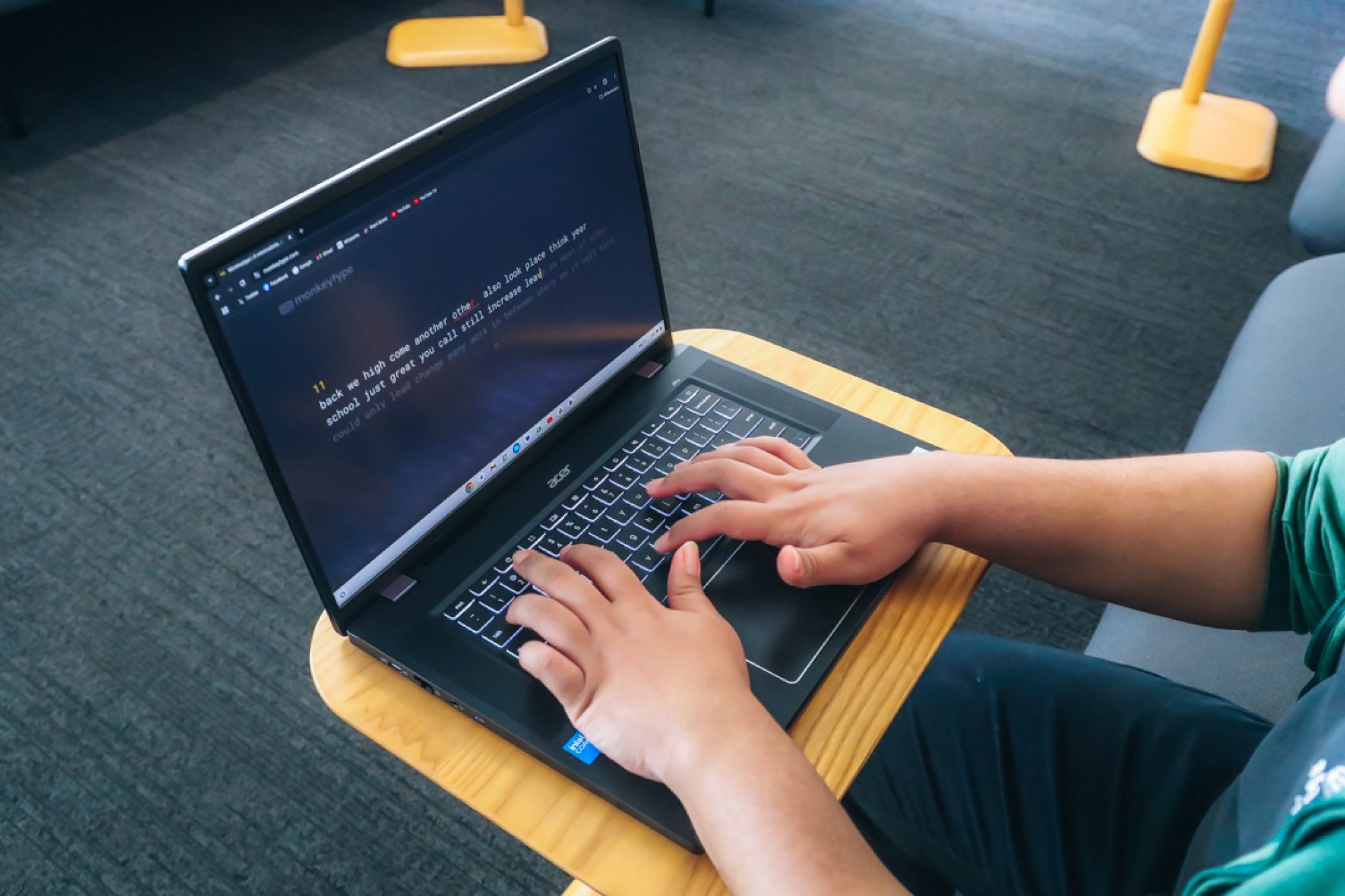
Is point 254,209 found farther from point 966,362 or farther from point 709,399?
point 709,399

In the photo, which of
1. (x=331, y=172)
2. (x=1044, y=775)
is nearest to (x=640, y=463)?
(x=1044, y=775)

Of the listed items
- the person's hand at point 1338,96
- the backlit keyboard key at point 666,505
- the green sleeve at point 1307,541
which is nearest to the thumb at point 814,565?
the backlit keyboard key at point 666,505

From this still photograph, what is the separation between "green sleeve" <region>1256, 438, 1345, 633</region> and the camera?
72 centimetres

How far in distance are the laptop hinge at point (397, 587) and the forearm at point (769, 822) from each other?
25 cm

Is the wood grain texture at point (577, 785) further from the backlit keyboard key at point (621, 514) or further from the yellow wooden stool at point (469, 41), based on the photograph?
the yellow wooden stool at point (469, 41)

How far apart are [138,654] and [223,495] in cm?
31

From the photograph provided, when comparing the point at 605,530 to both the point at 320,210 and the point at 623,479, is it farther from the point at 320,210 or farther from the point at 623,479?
the point at 320,210

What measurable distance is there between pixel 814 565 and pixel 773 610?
0.05 metres

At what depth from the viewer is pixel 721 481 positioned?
0.76 meters

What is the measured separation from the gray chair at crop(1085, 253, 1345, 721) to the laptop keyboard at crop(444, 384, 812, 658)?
45cm

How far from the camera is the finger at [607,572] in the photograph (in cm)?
67

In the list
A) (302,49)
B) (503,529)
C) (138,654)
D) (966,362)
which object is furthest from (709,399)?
(302,49)

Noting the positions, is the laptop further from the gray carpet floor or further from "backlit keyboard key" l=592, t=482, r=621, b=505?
the gray carpet floor

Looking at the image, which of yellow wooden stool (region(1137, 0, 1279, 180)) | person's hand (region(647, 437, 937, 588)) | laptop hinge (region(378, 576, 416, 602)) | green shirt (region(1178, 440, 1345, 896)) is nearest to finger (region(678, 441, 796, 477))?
person's hand (region(647, 437, 937, 588))
